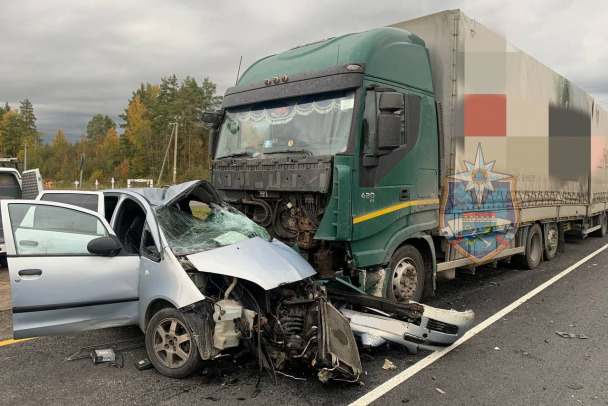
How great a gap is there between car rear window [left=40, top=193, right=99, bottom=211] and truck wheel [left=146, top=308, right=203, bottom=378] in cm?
167

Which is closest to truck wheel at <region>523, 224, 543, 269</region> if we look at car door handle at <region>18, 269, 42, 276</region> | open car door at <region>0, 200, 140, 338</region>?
open car door at <region>0, 200, 140, 338</region>

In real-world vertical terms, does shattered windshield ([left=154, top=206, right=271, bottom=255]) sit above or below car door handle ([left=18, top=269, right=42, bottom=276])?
above

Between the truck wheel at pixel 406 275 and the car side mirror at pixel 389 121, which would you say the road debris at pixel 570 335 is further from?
the car side mirror at pixel 389 121

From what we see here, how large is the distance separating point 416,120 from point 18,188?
7.94 meters

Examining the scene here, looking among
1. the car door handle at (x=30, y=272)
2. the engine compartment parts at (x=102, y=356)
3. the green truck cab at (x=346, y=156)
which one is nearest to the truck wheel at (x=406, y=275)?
the green truck cab at (x=346, y=156)

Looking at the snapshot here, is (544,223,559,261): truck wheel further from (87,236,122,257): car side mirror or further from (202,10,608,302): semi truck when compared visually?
(87,236,122,257): car side mirror

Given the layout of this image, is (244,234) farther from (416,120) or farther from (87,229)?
(416,120)

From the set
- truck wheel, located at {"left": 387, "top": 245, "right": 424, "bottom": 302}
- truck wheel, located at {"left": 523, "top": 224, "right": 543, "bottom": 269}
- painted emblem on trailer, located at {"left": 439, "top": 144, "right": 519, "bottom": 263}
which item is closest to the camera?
truck wheel, located at {"left": 387, "top": 245, "right": 424, "bottom": 302}

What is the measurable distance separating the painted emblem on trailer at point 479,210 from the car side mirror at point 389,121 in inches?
66.8

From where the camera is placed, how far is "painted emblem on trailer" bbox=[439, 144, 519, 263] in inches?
249

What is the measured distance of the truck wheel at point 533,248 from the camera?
8977 millimetres

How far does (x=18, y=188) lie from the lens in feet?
29.6

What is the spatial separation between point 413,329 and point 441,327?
308 millimetres

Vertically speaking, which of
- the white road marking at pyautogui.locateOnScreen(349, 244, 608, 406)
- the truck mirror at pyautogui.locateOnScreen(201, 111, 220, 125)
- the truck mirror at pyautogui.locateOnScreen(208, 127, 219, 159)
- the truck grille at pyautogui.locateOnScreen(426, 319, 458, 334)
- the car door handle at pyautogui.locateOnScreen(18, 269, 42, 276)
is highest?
the truck mirror at pyautogui.locateOnScreen(201, 111, 220, 125)
